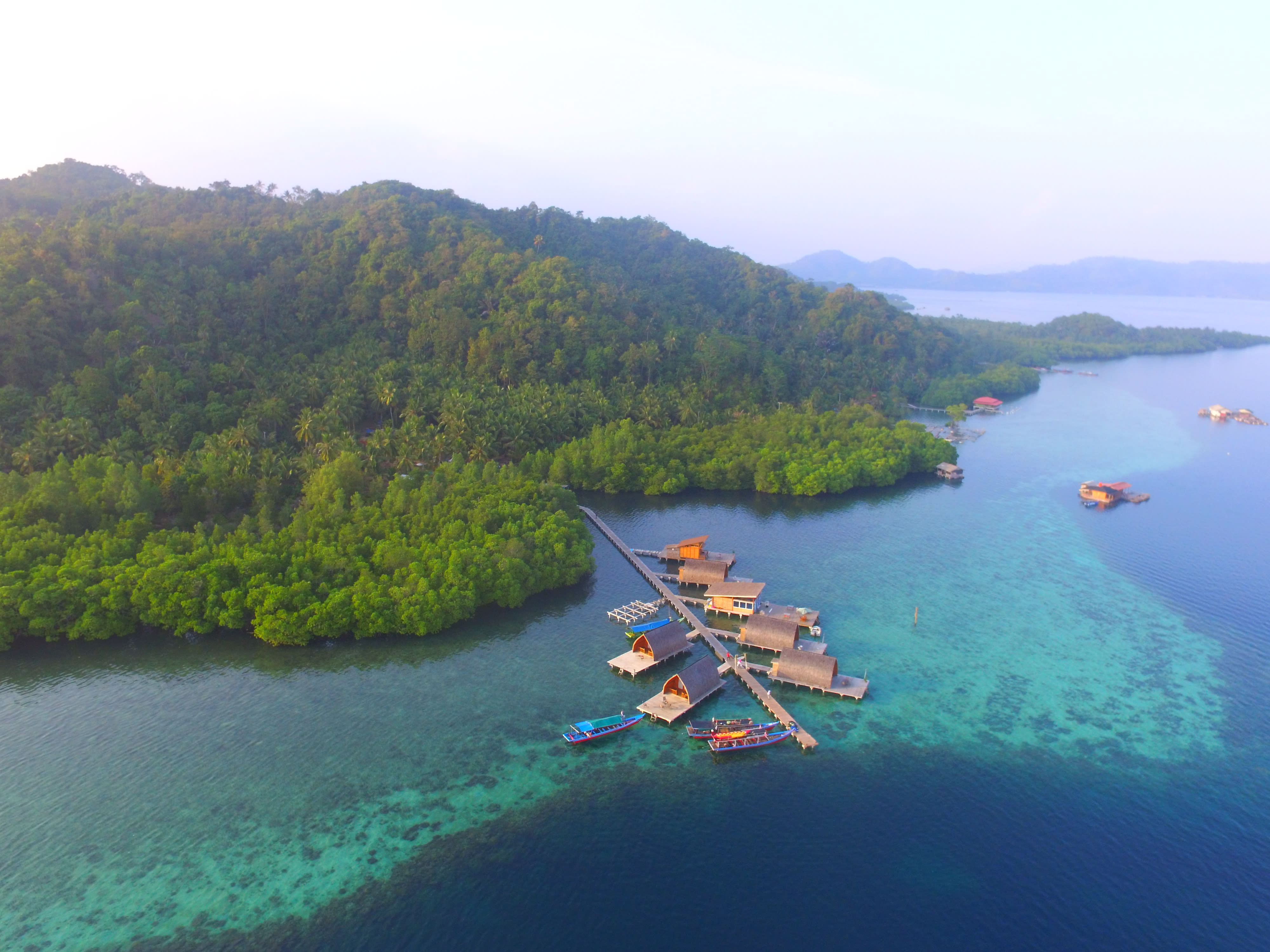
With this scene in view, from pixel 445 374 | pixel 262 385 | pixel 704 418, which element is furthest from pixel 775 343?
pixel 262 385

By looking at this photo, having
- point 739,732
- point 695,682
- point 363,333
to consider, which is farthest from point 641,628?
point 363,333

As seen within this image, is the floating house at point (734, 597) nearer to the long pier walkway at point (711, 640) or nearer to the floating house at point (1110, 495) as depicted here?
the long pier walkway at point (711, 640)

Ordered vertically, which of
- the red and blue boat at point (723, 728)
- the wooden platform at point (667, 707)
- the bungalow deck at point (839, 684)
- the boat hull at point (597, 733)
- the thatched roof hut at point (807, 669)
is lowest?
the boat hull at point (597, 733)

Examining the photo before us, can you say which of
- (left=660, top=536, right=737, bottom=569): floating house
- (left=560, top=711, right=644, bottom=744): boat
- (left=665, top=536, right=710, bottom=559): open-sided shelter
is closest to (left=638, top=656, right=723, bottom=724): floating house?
(left=560, top=711, right=644, bottom=744): boat

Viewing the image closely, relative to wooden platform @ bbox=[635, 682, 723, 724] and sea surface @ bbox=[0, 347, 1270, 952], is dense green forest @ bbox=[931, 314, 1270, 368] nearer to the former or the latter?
sea surface @ bbox=[0, 347, 1270, 952]

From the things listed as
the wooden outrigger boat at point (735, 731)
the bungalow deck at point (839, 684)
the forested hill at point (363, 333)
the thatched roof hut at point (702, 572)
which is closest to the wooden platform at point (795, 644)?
the bungalow deck at point (839, 684)

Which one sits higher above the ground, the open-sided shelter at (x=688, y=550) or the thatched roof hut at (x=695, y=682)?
the open-sided shelter at (x=688, y=550)
